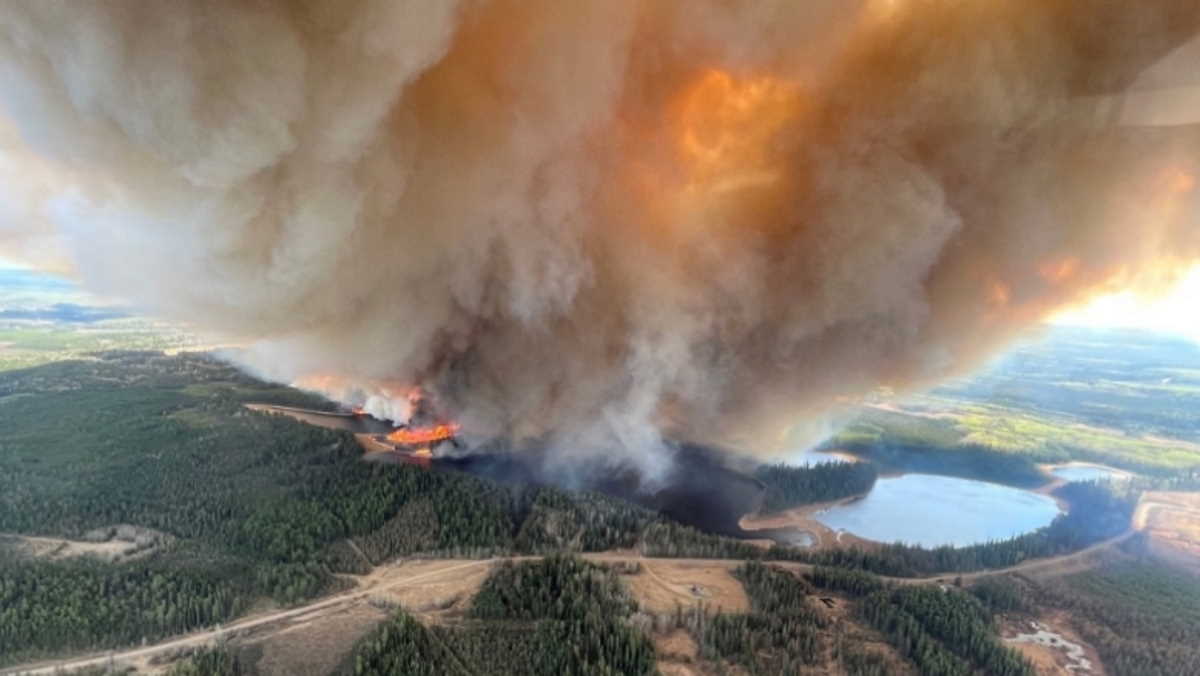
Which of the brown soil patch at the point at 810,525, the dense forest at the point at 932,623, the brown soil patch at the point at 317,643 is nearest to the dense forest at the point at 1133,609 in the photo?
the dense forest at the point at 932,623

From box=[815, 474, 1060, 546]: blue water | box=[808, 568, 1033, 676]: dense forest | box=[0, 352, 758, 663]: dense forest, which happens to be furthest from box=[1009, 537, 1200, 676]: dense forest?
box=[0, 352, 758, 663]: dense forest

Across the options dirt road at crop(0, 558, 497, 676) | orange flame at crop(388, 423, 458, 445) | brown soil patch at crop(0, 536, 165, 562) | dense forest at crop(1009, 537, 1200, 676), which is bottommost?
dirt road at crop(0, 558, 497, 676)

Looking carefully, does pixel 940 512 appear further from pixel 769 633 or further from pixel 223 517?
pixel 223 517

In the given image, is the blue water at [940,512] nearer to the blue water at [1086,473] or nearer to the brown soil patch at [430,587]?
the blue water at [1086,473]

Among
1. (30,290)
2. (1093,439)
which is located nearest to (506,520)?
(1093,439)

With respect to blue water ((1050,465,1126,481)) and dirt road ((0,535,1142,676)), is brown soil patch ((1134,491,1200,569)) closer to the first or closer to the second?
dirt road ((0,535,1142,676))

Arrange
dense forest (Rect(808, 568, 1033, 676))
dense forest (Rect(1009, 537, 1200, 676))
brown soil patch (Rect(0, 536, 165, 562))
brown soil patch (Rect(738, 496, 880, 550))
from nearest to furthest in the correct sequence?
dense forest (Rect(808, 568, 1033, 676)), dense forest (Rect(1009, 537, 1200, 676)), brown soil patch (Rect(0, 536, 165, 562)), brown soil patch (Rect(738, 496, 880, 550))

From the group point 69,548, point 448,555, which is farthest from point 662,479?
point 69,548
